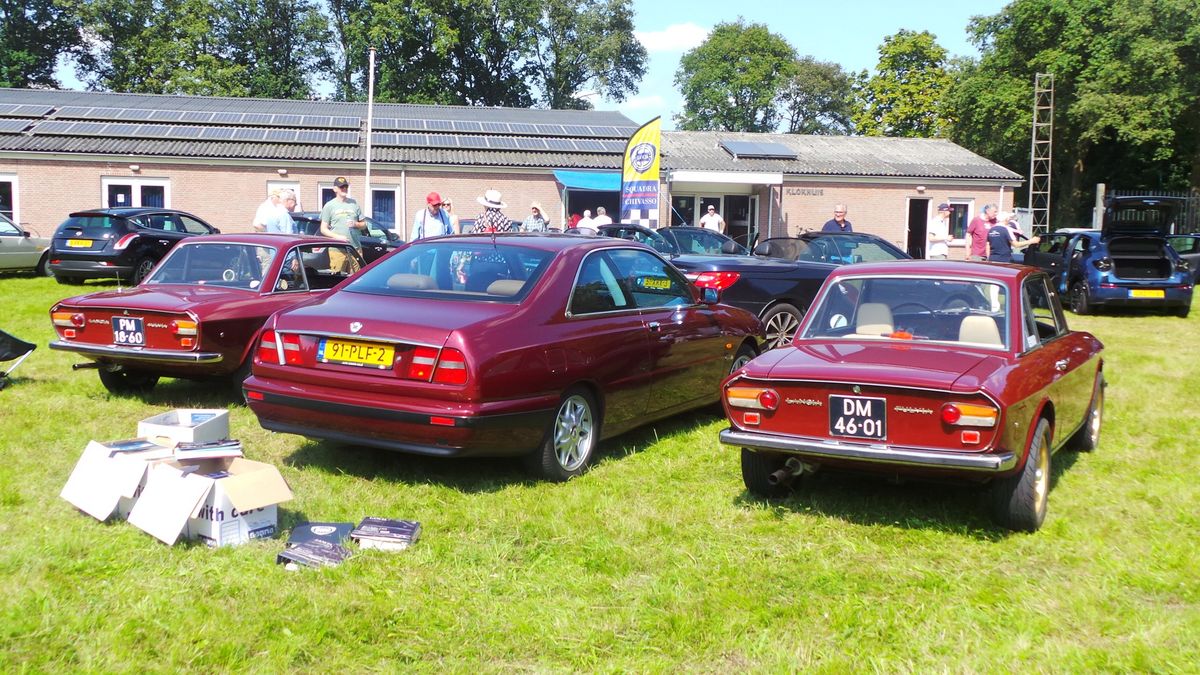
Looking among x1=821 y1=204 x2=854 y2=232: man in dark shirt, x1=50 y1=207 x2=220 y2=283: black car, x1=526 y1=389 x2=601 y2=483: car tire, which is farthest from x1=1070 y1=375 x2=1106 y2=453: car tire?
x1=50 y1=207 x2=220 y2=283: black car

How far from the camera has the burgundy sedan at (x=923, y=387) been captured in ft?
15.6

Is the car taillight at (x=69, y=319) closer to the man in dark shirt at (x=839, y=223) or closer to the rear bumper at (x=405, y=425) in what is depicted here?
the rear bumper at (x=405, y=425)

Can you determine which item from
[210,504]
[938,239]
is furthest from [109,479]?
[938,239]

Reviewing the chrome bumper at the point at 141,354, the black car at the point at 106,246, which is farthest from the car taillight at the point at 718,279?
the black car at the point at 106,246

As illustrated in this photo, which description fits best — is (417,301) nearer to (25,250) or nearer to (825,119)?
(25,250)

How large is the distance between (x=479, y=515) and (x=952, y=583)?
237 cm

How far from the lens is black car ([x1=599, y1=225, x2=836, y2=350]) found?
33.8 feet

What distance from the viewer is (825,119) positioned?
68.5m

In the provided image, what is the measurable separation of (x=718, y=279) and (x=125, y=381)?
564 cm

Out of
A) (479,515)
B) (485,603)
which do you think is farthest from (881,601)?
(479,515)

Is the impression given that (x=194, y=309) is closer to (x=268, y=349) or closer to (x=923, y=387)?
(x=268, y=349)

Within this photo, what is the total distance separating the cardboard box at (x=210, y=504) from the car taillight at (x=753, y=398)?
231 centimetres

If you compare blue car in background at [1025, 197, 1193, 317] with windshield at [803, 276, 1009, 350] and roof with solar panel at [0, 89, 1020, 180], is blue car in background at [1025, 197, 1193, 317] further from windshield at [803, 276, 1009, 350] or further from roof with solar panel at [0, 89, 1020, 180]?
roof with solar panel at [0, 89, 1020, 180]

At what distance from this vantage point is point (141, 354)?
741 centimetres
